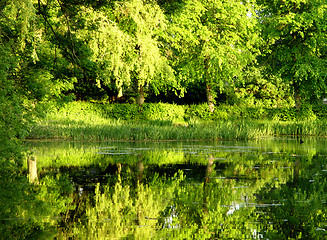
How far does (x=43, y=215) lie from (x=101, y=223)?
3.14 ft

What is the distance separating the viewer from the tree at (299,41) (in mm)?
32562

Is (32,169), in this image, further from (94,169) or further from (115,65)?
(115,65)

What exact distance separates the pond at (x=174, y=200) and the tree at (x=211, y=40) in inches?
736

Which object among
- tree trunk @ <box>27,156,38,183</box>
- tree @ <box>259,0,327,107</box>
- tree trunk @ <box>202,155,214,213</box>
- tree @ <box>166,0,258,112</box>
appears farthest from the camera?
tree @ <box>259,0,327,107</box>

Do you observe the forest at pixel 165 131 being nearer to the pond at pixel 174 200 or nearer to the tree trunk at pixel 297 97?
the pond at pixel 174 200

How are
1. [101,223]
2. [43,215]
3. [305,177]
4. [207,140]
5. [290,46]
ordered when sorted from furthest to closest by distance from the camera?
[290,46] → [207,140] → [305,177] → [43,215] → [101,223]

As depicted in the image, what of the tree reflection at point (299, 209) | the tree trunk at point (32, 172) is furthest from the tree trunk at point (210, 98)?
the tree reflection at point (299, 209)

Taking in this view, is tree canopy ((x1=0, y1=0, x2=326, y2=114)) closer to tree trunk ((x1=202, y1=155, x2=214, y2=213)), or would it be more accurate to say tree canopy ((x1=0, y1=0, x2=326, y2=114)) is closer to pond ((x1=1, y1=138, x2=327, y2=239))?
tree trunk ((x1=202, y1=155, x2=214, y2=213))

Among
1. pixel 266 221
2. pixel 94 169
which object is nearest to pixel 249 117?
pixel 94 169

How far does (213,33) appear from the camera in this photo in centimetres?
3216

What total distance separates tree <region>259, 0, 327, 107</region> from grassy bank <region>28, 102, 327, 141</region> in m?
2.13

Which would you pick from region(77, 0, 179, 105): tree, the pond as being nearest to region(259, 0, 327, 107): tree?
region(77, 0, 179, 105): tree

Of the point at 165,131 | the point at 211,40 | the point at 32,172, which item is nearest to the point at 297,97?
the point at 211,40

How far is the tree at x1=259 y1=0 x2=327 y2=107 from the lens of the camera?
32.6 metres
